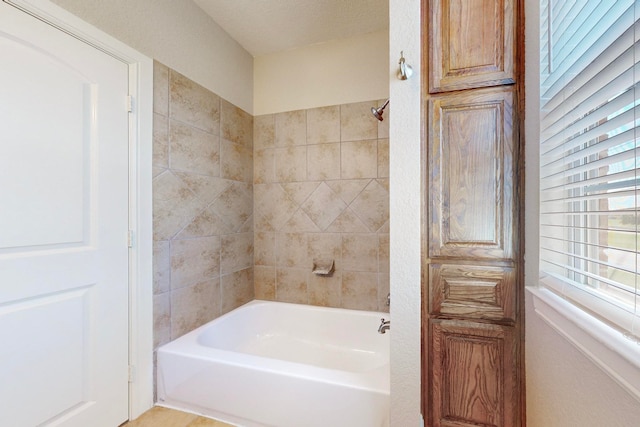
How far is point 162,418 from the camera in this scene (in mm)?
1562

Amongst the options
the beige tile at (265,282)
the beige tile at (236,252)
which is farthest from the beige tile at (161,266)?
the beige tile at (265,282)

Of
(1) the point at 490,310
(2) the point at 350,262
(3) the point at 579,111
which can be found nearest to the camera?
(3) the point at 579,111

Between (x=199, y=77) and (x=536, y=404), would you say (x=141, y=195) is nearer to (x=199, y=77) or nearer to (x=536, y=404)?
(x=199, y=77)

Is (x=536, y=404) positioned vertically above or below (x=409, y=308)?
below

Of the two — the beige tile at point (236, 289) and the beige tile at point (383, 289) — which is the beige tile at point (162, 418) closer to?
the beige tile at point (236, 289)

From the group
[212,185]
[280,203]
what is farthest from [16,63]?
[280,203]

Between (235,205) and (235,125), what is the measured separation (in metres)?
0.67

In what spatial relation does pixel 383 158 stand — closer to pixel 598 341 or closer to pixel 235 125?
pixel 235 125

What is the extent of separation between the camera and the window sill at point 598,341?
58 cm

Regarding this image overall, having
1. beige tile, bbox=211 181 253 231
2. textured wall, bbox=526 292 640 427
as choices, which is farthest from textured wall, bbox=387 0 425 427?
beige tile, bbox=211 181 253 231

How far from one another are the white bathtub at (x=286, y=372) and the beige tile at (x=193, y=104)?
143 centimetres

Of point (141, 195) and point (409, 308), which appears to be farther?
point (141, 195)

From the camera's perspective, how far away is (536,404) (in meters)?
1.09

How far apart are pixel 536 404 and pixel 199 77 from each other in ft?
8.37
